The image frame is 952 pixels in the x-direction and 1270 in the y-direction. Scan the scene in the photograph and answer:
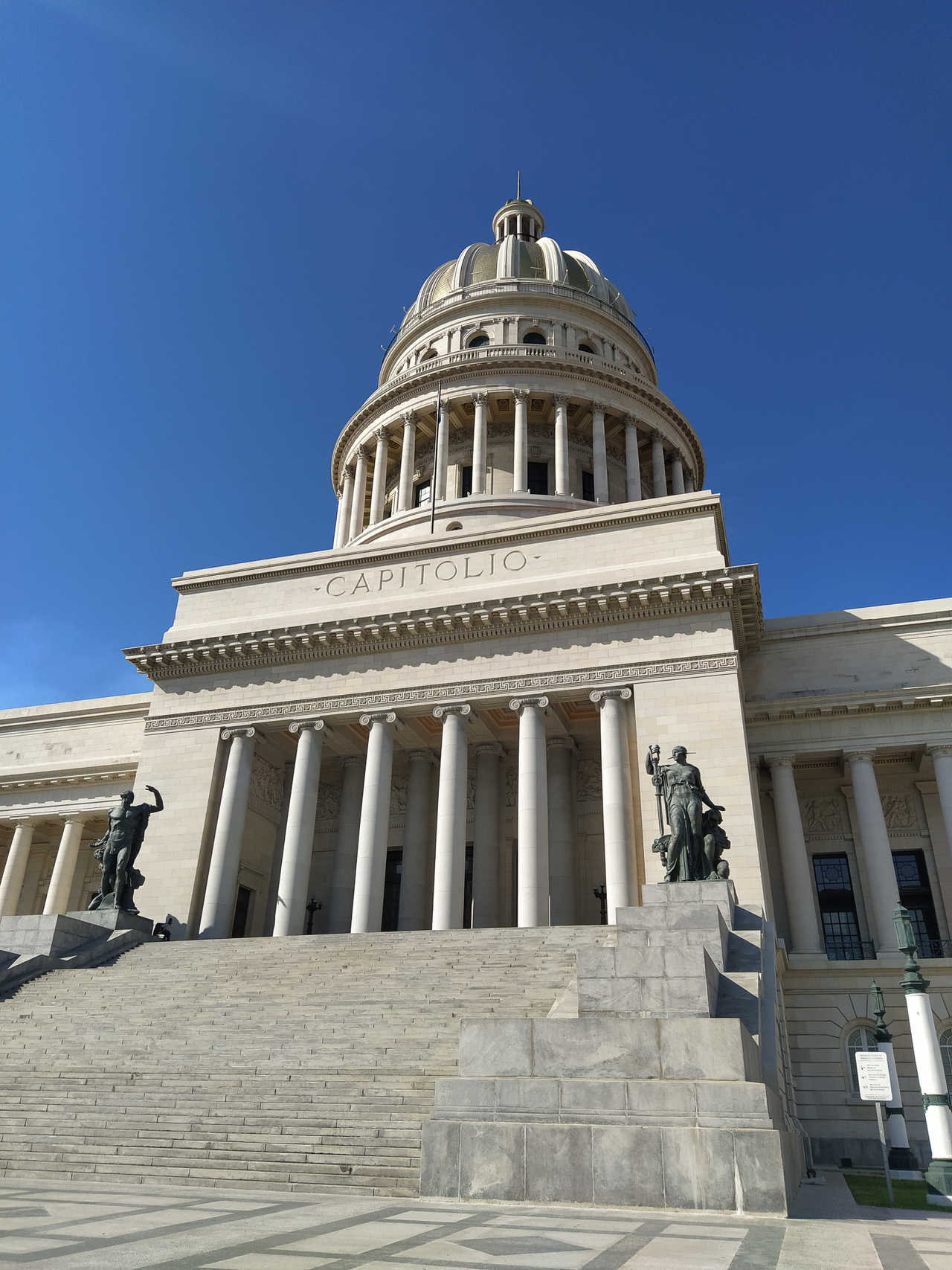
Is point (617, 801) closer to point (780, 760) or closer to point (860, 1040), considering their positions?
point (780, 760)

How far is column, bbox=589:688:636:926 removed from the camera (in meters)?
24.7

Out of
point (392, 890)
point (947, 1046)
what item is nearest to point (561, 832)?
point (392, 890)

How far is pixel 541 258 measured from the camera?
2210 inches

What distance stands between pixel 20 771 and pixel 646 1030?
33300 mm

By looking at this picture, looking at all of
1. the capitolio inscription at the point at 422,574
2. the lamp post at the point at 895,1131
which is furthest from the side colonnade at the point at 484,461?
the lamp post at the point at 895,1131

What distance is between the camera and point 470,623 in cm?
2870

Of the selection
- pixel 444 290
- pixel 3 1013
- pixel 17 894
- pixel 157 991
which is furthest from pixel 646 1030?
pixel 444 290

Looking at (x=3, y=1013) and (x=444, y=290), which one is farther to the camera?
(x=444, y=290)

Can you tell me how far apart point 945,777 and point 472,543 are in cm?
1645

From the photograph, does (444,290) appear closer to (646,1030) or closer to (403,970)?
(403,970)

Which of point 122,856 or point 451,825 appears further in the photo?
point 451,825

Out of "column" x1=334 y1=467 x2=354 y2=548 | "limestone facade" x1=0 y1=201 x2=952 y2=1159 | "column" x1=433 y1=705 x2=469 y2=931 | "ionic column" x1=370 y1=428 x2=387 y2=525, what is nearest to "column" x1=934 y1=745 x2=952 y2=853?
"limestone facade" x1=0 y1=201 x2=952 y2=1159

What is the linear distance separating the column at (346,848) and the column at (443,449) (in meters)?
16.7

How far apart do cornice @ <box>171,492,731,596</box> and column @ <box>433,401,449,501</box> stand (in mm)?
11756
